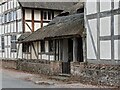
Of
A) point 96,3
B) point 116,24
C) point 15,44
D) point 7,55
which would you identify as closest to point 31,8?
point 15,44

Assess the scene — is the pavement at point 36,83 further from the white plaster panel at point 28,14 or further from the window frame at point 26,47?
the white plaster panel at point 28,14

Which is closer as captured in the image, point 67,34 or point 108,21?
point 108,21

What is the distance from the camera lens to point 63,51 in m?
25.1

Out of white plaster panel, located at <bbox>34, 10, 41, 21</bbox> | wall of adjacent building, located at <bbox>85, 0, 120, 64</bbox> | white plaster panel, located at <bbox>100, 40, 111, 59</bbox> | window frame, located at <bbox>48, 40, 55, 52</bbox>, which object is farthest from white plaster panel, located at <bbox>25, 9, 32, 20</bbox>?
white plaster panel, located at <bbox>100, 40, 111, 59</bbox>

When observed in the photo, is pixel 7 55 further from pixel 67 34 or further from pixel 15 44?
pixel 67 34

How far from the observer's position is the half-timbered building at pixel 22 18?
33.7 metres

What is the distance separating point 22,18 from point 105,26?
17556mm

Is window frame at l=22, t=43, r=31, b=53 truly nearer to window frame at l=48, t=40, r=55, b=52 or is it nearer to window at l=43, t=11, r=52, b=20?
window at l=43, t=11, r=52, b=20

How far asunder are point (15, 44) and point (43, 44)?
8.54 meters

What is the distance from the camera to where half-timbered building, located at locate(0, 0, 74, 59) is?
33.7 metres

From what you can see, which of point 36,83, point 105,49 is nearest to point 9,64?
point 36,83

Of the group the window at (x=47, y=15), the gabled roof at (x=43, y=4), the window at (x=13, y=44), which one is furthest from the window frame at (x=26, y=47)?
the gabled roof at (x=43, y=4)

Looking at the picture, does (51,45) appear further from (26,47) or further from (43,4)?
(43,4)

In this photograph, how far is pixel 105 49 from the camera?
17.6 metres
